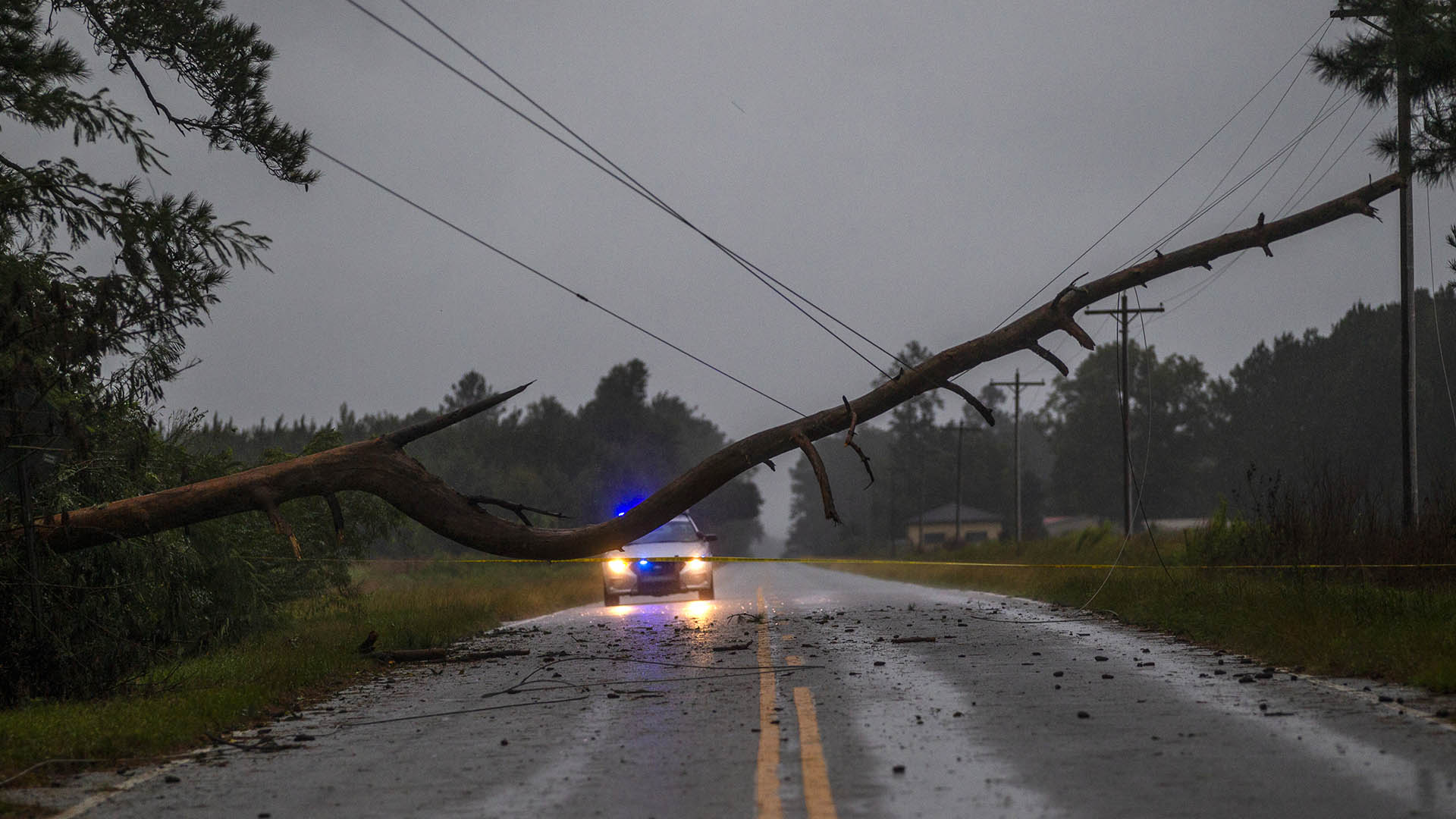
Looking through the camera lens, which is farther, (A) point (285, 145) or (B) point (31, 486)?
(A) point (285, 145)

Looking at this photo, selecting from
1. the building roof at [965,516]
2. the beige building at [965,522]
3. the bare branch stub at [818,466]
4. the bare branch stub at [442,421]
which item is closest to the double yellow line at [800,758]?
the bare branch stub at [818,466]

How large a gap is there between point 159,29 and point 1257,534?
60.1 feet

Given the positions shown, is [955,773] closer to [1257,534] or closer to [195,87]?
[195,87]

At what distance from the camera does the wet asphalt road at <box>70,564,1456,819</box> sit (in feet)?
20.0

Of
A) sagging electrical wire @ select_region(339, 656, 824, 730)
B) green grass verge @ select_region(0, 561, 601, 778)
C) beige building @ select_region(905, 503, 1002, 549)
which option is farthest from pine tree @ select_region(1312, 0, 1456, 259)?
beige building @ select_region(905, 503, 1002, 549)

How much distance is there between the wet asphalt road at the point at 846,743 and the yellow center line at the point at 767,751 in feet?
0.08

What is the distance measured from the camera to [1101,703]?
8953 mm

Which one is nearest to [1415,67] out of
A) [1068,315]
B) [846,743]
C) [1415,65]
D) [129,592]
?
[1415,65]

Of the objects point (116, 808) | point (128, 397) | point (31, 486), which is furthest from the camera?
point (128, 397)

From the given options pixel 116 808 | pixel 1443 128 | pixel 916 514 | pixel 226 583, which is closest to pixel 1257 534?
pixel 1443 128

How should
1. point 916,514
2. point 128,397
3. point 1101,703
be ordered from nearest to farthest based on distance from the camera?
point 1101,703 < point 128,397 < point 916,514

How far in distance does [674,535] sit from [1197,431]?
90430mm

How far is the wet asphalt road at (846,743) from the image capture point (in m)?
6.08

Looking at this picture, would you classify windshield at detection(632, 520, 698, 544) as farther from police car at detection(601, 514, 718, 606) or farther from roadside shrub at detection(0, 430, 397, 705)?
roadside shrub at detection(0, 430, 397, 705)
